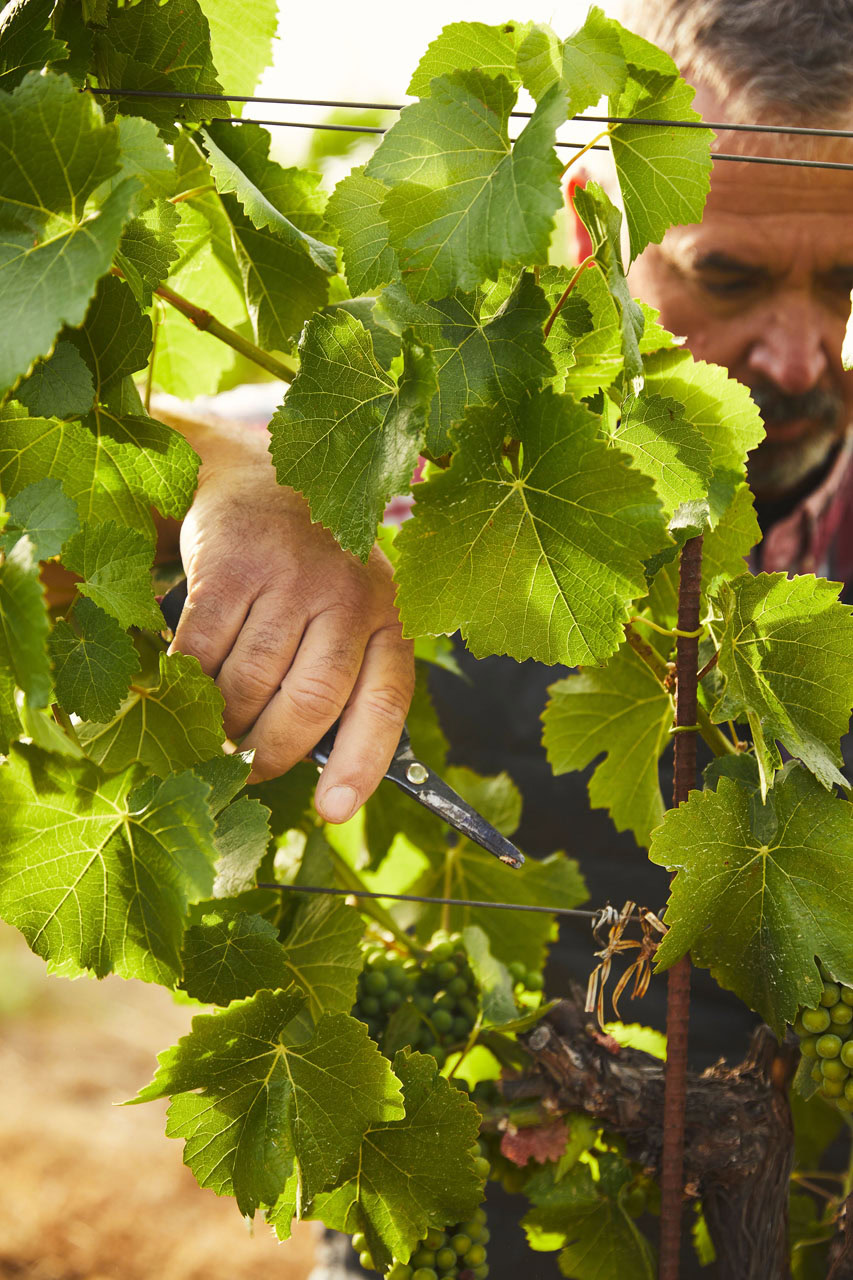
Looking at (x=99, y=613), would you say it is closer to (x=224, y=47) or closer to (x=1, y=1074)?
(x=224, y=47)

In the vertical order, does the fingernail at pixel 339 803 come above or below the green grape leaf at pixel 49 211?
below

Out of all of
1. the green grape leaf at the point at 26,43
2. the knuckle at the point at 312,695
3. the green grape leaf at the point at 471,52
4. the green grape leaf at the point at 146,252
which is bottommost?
the knuckle at the point at 312,695

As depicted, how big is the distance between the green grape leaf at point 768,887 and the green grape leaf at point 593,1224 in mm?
229

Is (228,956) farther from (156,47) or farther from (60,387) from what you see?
(156,47)

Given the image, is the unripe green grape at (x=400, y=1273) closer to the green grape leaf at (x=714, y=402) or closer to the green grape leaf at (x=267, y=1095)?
the green grape leaf at (x=267, y=1095)

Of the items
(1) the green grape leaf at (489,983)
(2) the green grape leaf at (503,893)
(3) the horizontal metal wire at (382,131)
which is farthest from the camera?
(2) the green grape leaf at (503,893)

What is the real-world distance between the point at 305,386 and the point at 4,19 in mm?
200

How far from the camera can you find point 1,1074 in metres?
3.44

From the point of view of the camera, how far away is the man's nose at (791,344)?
111 cm

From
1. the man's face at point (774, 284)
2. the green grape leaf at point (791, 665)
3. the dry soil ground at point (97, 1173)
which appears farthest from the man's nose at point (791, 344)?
the dry soil ground at point (97, 1173)

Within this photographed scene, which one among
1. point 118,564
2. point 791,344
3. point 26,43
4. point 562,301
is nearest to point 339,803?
point 118,564

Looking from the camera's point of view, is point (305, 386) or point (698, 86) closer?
point (305, 386)

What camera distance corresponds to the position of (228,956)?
1.68 feet

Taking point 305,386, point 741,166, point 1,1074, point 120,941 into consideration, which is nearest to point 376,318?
point 305,386
